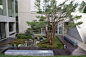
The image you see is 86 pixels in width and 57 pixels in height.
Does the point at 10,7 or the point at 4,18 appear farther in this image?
the point at 10,7

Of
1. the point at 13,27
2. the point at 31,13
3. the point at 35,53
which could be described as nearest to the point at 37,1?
the point at 35,53

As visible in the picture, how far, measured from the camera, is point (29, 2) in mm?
16859

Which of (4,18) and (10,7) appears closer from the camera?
(4,18)

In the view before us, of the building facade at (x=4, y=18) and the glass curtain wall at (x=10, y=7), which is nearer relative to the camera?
the building facade at (x=4, y=18)

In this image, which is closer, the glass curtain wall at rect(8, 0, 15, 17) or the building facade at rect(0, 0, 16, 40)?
the building facade at rect(0, 0, 16, 40)

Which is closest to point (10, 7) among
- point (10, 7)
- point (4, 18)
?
point (10, 7)

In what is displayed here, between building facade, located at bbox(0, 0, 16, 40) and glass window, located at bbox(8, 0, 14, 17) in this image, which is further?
glass window, located at bbox(8, 0, 14, 17)

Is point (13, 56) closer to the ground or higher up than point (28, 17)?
closer to the ground

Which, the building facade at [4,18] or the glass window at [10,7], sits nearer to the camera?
the building facade at [4,18]

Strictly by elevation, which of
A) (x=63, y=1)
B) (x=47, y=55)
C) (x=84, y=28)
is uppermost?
(x=63, y=1)

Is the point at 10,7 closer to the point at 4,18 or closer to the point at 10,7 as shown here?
the point at 10,7

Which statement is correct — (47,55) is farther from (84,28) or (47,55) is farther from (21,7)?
(21,7)

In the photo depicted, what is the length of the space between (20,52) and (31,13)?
505 inches

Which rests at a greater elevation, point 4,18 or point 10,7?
point 10,7
